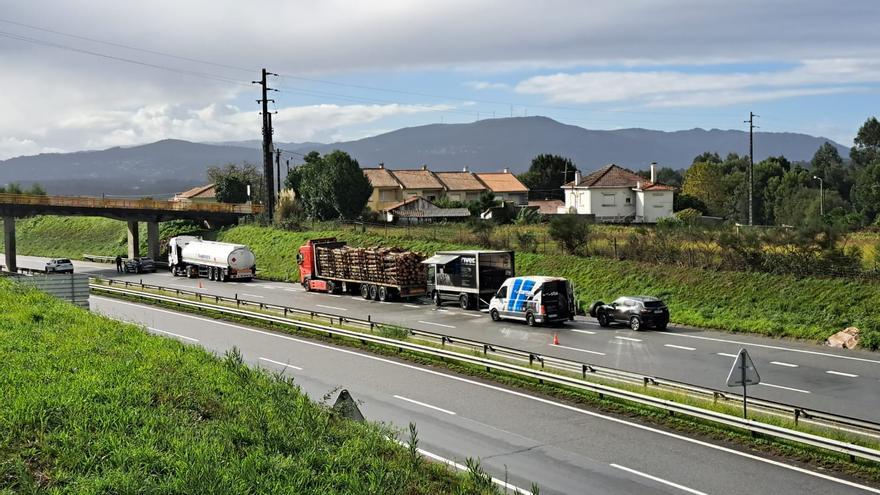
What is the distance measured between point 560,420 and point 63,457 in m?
10.7

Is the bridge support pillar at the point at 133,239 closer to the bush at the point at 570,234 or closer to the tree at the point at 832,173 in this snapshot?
the bush at the point at 570,234

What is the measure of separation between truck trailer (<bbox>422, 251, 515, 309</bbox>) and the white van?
11.8 ft

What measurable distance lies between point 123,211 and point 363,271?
118 ft

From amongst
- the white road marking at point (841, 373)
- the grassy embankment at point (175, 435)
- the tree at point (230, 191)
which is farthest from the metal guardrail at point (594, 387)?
the tree at point (230, 191)

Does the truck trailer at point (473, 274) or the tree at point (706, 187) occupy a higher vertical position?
the tree at point (706, 187)

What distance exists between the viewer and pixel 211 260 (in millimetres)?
58062

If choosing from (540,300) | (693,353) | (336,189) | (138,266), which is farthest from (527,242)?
(138,266)

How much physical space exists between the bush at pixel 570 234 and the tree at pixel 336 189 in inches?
1362

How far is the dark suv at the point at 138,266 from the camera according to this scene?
6575 cm

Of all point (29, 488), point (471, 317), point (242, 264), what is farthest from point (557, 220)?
point (29, 488)

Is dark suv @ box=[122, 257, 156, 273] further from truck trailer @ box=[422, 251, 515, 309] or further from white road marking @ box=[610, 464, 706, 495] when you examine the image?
white road marking @ box=[610, 464, 706, 495]

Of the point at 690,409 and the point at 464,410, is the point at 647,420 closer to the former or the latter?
the point at 690,409

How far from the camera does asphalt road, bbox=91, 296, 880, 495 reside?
14273mm

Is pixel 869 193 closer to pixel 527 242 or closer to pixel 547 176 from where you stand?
pixel 547 176
